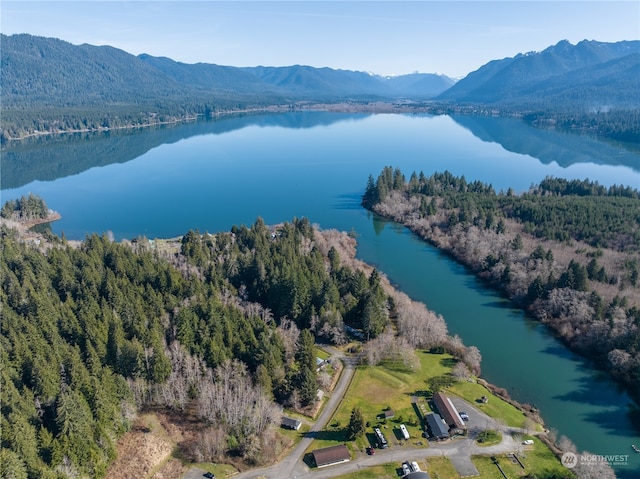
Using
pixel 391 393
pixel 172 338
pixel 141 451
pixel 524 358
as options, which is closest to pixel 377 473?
pixel 391 393

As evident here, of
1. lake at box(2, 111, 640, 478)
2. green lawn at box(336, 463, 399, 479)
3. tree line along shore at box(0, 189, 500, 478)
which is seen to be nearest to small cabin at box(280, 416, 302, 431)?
tree line along shore at box(0, 189, 500, 478)

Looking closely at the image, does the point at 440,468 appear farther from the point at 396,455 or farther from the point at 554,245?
the point at 554,245

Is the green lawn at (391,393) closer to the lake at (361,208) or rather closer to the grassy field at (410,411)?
the grassy field at (410,411)

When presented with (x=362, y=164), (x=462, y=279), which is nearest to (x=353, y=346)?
(x=462, y=279)

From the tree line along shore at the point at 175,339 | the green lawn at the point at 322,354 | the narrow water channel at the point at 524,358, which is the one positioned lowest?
the narrow water channel at the point at 524,358

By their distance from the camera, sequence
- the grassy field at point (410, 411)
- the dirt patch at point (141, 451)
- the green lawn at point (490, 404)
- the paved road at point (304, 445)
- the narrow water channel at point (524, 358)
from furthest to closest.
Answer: the narrow water channel at point (524, 358) < the green lawn at point (490, 404) < the grassy field at point (410, 411) < the paved road at point (304, 445) < the dirt patch at point (141, 451)

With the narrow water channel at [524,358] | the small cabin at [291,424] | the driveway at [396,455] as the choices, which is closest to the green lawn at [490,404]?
the driveway at [396,455]

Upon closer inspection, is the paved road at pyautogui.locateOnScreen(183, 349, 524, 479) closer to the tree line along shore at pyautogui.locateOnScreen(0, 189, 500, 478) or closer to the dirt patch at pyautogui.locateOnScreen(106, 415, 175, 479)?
the tree line along shore at pyautogui.locateOnScreen(0, 189, 500, 478)
